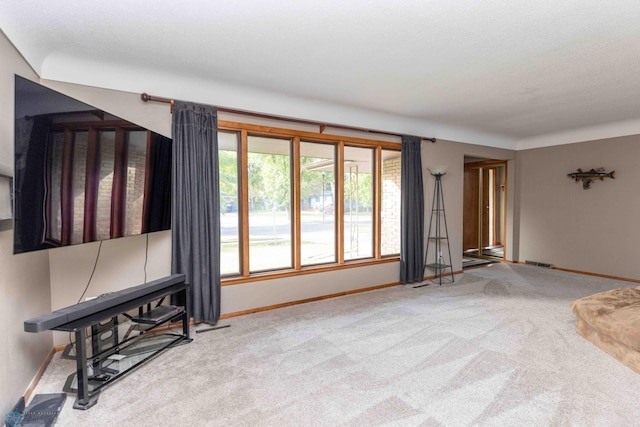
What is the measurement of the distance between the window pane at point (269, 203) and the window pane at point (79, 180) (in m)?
1.78

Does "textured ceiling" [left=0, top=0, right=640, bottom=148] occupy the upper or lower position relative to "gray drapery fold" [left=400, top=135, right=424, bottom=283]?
upper

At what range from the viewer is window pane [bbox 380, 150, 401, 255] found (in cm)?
466

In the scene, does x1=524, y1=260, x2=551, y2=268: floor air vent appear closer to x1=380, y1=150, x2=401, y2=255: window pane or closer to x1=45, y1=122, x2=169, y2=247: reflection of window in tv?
x1=380, y1=150, x2=401, y2=255: window pane

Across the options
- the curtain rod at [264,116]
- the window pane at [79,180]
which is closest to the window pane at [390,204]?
the curtain rod at [264,116]

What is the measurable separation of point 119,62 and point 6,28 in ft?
2.51

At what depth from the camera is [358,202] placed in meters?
4.40

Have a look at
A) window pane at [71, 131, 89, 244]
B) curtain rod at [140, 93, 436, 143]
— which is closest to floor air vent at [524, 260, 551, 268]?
curtain rod at [140, 93, 436, 143]

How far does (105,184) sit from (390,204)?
3.63 m

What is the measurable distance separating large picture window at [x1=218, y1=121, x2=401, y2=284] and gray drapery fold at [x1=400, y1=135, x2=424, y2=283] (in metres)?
0.15

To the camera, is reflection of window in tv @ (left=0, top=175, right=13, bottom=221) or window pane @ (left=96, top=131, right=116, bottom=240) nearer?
reflection of window in tv @ (left=0, top=175, right=13, bottom=221)

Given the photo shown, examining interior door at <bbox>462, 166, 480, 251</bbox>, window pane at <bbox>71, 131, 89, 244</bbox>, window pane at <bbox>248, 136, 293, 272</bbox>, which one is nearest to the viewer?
window pane at <bbox>71, 131, 89, 244</bbox>

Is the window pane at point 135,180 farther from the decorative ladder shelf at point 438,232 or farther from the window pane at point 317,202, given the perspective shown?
the decorative ladder shelf at point 438,232

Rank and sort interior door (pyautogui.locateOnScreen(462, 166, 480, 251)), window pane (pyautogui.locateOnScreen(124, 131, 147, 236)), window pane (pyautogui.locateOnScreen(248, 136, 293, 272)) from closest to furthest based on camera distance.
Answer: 1. window pane (pyautogui.locateOnScreen(124, 131, 147, 236))
2. window pane (pyautogui.locateOnScreen(248, 136, 293, 272))
3. interior door (pyautogui.locateOnScreen(462, 166, 480, 251))

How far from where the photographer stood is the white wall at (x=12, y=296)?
70.5 inches
